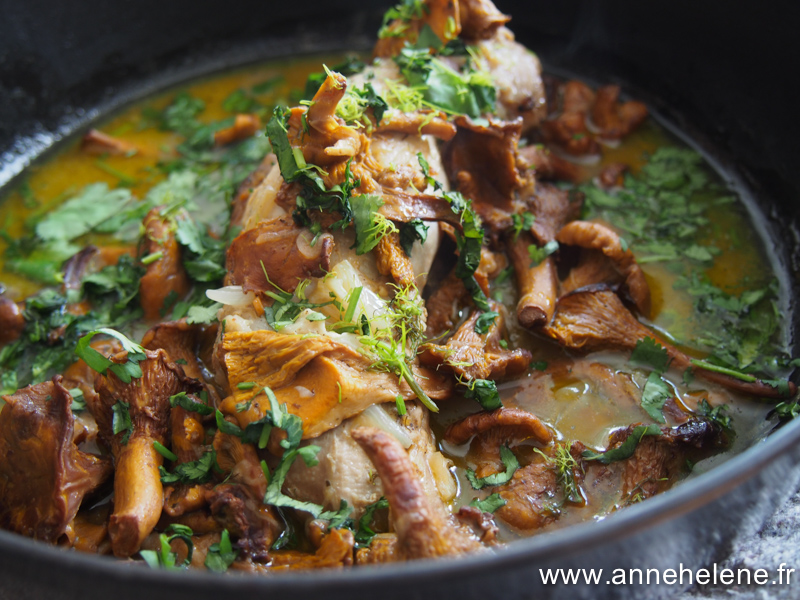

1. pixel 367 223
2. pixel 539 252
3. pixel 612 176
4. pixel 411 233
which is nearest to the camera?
pixel 367 223

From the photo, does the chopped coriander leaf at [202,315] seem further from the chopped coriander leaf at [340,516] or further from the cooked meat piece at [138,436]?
the chopped coriander leaf at [340,516]

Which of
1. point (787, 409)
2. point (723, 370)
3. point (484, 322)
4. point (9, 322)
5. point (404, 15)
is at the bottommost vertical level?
point (787, 409)

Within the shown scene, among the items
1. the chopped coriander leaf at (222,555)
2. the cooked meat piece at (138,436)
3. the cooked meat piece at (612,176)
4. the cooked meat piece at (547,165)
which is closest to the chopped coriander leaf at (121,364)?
the cooked meat piece at (138,436)

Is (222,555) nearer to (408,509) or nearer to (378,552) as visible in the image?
(378,552)

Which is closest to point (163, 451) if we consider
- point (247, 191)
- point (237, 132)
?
point (247, 191)

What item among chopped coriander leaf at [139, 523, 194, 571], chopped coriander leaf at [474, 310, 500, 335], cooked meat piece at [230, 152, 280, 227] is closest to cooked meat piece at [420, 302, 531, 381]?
chopped coriander leaf at [474, 310, 500, 335]

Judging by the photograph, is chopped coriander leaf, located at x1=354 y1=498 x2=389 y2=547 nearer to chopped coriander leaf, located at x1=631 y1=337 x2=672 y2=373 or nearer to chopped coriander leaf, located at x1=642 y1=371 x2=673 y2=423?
chopped coriander leaf, located at x1=642 y1=371 x2=673 y2=423

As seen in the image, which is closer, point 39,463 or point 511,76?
point 39,463
